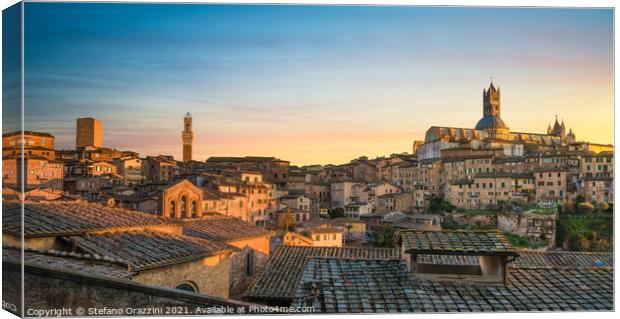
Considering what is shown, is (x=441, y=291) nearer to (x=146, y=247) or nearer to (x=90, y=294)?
(x=90, y=294)

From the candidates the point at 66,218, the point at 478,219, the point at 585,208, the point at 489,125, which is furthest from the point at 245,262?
the point at 478,219

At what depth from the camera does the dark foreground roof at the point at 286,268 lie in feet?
26.7

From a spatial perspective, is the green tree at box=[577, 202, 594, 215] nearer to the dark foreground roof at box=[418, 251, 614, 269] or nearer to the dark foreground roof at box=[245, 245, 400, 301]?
the dark foreground roof at box=[418, 251, 614, 269]

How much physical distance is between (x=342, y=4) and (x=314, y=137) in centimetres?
276

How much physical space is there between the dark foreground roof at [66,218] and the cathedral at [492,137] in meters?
5.36

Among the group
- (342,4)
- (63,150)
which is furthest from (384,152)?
(63,150)

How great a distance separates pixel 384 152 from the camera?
33.6 feet

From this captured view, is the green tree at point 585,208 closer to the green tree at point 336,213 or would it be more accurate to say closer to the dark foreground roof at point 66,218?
the green tree at point 336,213

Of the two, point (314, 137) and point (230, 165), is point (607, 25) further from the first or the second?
point (230, 165)

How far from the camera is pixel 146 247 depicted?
708 cm

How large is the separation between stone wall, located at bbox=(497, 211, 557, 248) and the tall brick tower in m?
8.35

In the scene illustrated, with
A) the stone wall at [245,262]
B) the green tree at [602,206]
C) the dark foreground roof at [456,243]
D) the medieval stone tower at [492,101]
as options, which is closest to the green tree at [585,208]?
the green tree at [602,206]

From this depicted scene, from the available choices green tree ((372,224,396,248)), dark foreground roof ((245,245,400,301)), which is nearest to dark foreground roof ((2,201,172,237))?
dark foreground roof ((245,245,400,301))

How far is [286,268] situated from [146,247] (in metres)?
3.56
